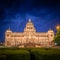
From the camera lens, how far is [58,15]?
90.2ft

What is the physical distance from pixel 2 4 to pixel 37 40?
9897 mm

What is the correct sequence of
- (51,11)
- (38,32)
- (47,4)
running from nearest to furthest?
(47,4) < (51,11) < (38,32)

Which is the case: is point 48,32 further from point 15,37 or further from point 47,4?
point 47,4

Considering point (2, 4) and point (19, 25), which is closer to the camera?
point (2, 4)

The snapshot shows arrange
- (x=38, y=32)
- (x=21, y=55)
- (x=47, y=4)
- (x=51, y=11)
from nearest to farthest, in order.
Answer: (x=21, y=55) < (x=47, y=4) < (x=51, y=11) < (x=38, y=32)

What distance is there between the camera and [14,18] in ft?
91.3

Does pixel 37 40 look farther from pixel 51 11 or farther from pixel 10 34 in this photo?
pixel 51 11

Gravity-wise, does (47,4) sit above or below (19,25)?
above

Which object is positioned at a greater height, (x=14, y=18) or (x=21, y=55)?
(x=14, y=18)

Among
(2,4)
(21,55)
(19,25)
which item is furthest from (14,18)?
(21,55)

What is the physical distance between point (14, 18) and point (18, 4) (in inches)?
108

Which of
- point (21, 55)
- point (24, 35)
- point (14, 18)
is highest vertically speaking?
point (14, 18)

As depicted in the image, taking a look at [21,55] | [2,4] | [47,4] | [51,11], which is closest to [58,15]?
[51,11]

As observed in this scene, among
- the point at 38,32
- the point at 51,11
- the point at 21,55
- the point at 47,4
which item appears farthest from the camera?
the point at 38,32
